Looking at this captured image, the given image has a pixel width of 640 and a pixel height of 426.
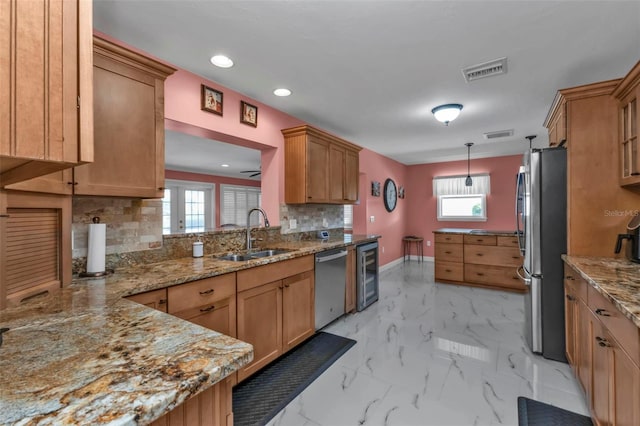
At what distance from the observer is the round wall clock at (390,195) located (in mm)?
6348

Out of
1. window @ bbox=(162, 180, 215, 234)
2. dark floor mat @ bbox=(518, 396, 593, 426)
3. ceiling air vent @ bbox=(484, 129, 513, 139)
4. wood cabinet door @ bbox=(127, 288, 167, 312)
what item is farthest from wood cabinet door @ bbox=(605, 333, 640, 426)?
window @ bbox=(162, 180, 215, 234)

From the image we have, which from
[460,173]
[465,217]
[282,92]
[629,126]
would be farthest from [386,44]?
[465,217]

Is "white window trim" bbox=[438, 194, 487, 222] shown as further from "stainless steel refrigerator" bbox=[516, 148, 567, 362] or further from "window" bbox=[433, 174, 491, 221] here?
"stainless steel refrigerator" bbox=[516, 148, 567, 362]

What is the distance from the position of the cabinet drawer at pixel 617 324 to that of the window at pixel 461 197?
543 cm

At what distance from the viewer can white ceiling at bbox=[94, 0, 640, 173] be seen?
1767 millimetres

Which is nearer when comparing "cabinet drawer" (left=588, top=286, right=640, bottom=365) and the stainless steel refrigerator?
"cabinet drawer" (left=588, top=286, right=640, bottom=365)

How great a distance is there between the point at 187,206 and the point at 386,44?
256 inches

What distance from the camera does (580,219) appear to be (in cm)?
227

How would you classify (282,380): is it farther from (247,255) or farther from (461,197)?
(461,197)

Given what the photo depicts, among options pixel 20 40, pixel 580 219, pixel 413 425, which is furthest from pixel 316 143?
pixel 20 40

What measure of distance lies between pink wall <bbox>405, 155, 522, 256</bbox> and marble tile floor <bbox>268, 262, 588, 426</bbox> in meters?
3.36

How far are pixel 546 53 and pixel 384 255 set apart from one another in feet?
14.8

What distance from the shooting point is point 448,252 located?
16.0 feet

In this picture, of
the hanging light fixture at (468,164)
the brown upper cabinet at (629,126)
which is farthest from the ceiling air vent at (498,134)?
the brown upper cabinet at (629,126)
